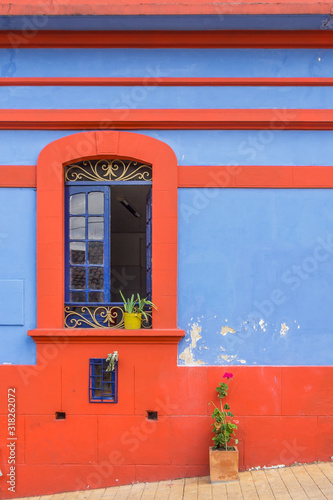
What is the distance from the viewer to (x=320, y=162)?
5.73 m

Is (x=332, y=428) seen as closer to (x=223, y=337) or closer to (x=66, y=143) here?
(x=223, y=337)

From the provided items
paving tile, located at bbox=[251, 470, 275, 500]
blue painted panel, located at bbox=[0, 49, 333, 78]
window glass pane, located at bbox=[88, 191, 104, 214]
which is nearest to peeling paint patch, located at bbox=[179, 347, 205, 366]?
paving tile, located at bbox=[251, 470, 275, 500]

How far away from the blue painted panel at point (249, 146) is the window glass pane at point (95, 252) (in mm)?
1353

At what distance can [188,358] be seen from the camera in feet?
18.6

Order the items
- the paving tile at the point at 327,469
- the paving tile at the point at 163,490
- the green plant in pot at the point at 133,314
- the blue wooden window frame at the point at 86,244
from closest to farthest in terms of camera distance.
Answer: the paving tile at the point at 163,490
the paving tile at the point at 327,469
the green plant in pot at the point at 133,314
the blue wooden window frame at the point at 86,244

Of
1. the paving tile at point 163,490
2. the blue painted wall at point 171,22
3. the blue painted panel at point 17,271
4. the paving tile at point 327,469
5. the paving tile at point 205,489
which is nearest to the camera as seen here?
the paving tile at point 205,489

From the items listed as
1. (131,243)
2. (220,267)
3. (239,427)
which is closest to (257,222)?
(220,267)

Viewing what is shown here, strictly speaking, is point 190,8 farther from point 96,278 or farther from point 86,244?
point 96,278

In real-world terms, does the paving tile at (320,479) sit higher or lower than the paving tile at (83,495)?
higher

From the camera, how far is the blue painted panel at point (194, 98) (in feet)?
18.8

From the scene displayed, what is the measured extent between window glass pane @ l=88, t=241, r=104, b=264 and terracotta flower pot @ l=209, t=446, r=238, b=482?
246 cm

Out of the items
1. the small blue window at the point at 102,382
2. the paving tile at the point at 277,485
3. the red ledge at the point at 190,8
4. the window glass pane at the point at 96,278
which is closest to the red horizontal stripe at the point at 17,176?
the window glass pane at the point at 96,278

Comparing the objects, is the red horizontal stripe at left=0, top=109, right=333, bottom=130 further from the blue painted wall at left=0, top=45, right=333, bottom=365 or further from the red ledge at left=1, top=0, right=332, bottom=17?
the red ledge at left=1, top=0, right=332, bottom=17

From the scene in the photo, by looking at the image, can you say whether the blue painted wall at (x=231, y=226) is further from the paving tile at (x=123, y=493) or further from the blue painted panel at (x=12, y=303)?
the paving tile at (x=123, y=493)
